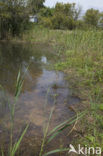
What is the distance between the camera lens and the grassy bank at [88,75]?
201cm

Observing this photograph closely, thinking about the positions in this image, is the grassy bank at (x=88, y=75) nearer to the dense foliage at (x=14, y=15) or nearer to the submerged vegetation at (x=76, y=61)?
the submerged vegetation at (x=76, y=61)

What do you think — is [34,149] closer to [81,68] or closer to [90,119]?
[90,119]

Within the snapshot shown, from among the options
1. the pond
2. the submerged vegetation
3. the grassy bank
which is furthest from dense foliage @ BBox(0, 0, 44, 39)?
the pond

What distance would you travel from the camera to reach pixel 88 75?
431cm

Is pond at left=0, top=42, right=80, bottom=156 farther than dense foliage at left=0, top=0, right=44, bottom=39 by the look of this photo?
No

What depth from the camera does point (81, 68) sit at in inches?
197

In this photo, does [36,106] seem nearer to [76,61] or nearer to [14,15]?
[76,61]

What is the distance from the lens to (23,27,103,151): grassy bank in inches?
79.0

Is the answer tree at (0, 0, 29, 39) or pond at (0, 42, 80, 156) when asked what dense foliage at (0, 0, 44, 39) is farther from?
pond at (0, 42, 80, 156)

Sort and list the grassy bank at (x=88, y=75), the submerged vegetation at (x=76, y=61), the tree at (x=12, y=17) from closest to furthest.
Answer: the submerged vegetation at (x=76, y=61) → the grassy bank at (x=88, y=75) → the tree at (x=12, y=17)

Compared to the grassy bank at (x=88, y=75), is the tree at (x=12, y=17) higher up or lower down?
higher up

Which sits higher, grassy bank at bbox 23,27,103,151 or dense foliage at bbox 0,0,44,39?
dense foliage at bbox 0,0,44,39

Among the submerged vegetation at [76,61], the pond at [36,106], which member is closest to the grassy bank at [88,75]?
the submerged vegetation at [76,61]

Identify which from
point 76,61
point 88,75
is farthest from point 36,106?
point 76,61
